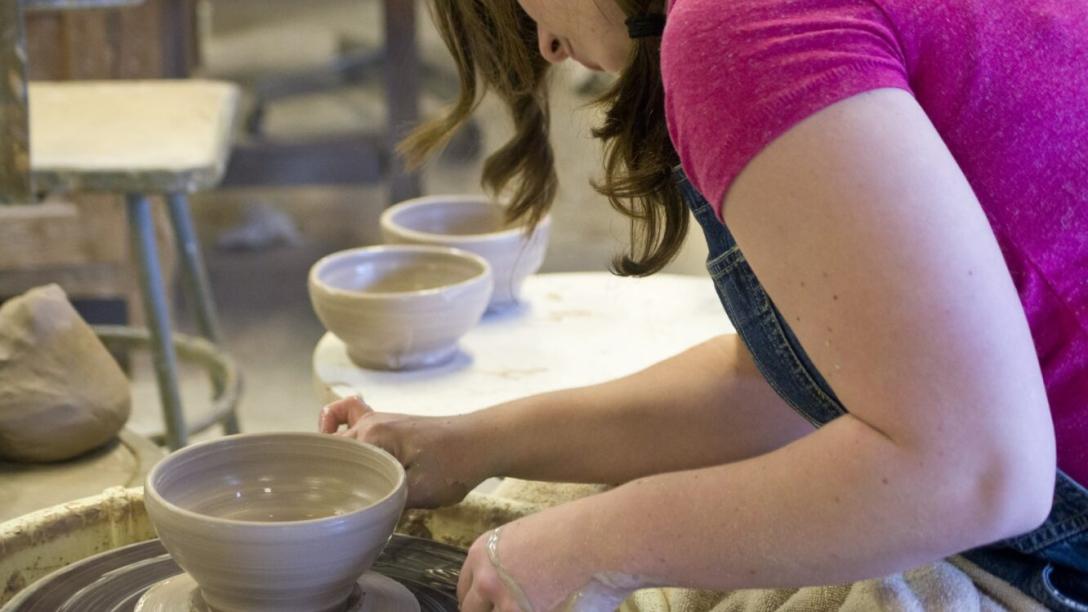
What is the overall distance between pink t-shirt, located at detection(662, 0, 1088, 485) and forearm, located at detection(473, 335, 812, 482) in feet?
1.02

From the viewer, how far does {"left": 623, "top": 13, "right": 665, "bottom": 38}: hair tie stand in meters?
0.90

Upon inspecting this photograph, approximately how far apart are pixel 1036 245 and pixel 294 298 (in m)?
2.80

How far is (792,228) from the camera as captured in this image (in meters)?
0.73

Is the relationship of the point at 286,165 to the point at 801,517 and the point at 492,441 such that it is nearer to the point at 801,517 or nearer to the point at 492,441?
the point at 492,441

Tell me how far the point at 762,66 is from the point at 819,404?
13.6 inches

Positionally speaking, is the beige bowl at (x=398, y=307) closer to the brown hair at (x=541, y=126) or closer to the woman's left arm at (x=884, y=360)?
the brown hair at (x=541, y=126)

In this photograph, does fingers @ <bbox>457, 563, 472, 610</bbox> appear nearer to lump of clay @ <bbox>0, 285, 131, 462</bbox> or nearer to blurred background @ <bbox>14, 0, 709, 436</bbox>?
blurred background @ <bbox>14, 0, 709, 436</bbox>

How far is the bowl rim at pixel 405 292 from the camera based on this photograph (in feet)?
4.64

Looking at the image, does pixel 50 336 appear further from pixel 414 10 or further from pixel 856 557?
pixel 414 10

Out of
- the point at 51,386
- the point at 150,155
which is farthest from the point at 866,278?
the point at 150,155

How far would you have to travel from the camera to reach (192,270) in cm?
232

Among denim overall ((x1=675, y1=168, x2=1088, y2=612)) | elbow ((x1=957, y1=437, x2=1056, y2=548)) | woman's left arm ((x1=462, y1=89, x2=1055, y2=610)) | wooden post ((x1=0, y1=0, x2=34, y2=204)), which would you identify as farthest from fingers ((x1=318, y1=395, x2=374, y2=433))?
wooden post ((x1=0, y1=0, x2=34, y2=204))

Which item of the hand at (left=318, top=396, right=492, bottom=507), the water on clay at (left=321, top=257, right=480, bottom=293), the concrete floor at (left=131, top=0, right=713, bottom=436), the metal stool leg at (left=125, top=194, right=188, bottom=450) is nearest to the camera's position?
the hand at (left=318, top=396, right=492, bottom=507)

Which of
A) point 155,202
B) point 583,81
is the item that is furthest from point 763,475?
point 583,81
